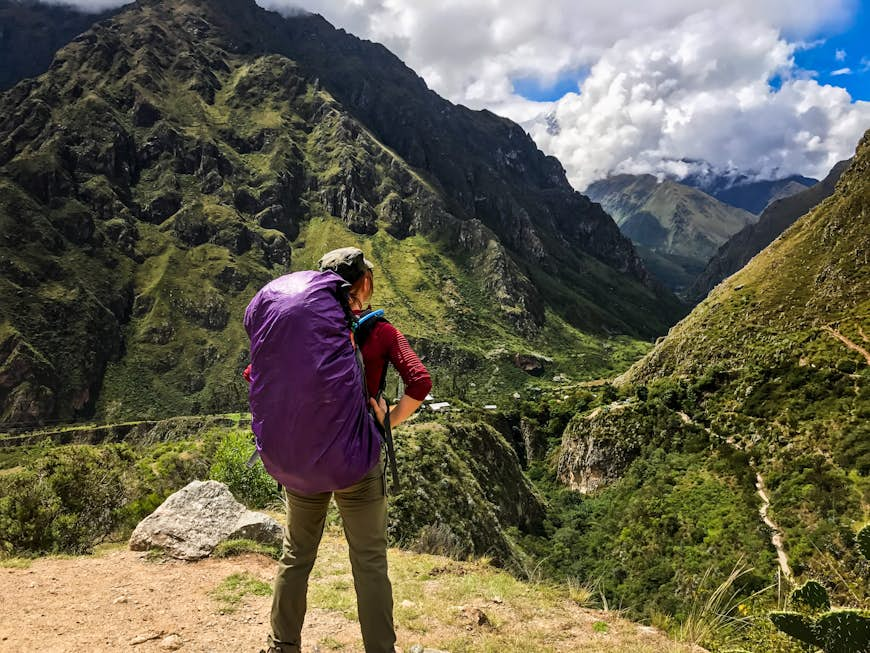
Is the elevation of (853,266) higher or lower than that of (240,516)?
higher

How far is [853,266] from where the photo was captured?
63.9m

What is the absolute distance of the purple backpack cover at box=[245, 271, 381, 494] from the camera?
3990 millimetres

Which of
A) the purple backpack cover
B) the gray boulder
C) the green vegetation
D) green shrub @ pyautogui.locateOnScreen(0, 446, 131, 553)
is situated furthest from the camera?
green shrub @ pyautogui.locateOnScreen(0, 446, 131, 553)

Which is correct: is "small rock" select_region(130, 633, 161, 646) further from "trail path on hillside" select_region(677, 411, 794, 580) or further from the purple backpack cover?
"trail path on hillside" select_region(677, 411, 794, 580)

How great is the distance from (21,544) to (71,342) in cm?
21917

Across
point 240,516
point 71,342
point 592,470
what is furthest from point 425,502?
point 71,342

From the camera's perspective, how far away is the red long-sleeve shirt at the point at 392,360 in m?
4.57

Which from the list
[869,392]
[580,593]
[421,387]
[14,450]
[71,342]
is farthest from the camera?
[71,342]

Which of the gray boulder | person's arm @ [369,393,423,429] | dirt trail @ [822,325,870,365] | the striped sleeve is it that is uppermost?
dirt trail @ [822,325,870,365]

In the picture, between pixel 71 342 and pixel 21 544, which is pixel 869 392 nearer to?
pixel 21 544

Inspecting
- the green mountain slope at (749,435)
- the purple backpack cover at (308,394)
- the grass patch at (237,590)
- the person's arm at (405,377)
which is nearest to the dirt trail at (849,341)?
the green mountain slope at (749,435)

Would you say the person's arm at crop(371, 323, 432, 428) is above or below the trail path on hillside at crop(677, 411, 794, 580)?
above

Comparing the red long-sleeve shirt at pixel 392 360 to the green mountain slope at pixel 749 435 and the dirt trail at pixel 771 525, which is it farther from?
the dirt trail at pixel 771 525

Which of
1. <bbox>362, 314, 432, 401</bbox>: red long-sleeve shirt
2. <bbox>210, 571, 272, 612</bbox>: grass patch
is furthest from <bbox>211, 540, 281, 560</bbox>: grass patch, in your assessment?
<bbox>362, 314, 432, 401</bbox>: red long-sleeve shirt
